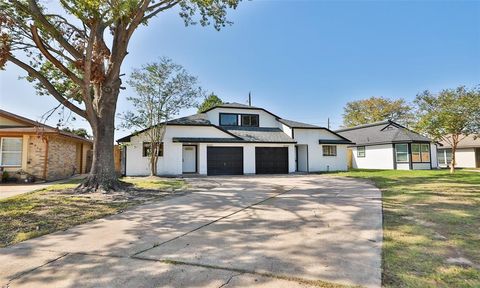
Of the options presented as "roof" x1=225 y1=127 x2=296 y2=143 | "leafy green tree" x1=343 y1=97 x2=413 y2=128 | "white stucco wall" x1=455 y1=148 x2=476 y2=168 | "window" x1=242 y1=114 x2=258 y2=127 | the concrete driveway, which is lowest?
the concrete driveway

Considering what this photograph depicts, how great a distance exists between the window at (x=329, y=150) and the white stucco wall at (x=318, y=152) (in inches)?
10.8

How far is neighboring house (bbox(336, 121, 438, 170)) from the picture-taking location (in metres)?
23.1


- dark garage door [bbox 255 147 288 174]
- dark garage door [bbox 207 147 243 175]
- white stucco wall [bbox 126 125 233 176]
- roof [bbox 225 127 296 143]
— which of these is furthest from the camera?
dark garage door [bbox 255 147 288 174]

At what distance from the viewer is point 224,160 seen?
1955 cm

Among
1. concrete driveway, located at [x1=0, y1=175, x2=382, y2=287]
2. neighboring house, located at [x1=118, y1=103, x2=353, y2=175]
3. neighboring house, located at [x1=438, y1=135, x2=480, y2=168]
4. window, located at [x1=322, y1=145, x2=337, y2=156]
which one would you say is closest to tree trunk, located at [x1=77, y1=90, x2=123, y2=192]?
concrete driveway, located at [x1=0, y1=175, x2=382, y2=287]

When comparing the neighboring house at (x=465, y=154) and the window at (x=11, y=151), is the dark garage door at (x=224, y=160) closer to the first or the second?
the window at (x=11, y=151)

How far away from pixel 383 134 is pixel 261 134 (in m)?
13.0

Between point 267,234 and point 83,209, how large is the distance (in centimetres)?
521

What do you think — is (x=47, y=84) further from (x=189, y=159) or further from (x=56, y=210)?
(x=189, y=159)

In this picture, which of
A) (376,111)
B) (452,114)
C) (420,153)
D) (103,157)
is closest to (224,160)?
(103,157)

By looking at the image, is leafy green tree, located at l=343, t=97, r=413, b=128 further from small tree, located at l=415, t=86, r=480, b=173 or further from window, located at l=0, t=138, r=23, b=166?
window, located at l=0, t=138, r=23, b=166

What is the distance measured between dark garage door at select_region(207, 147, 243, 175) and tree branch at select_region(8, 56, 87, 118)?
405 inches

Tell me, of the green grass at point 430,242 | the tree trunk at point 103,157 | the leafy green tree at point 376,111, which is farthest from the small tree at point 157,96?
the leafy green tree at point 376,111

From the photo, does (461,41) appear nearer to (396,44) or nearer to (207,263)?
(396,44)
